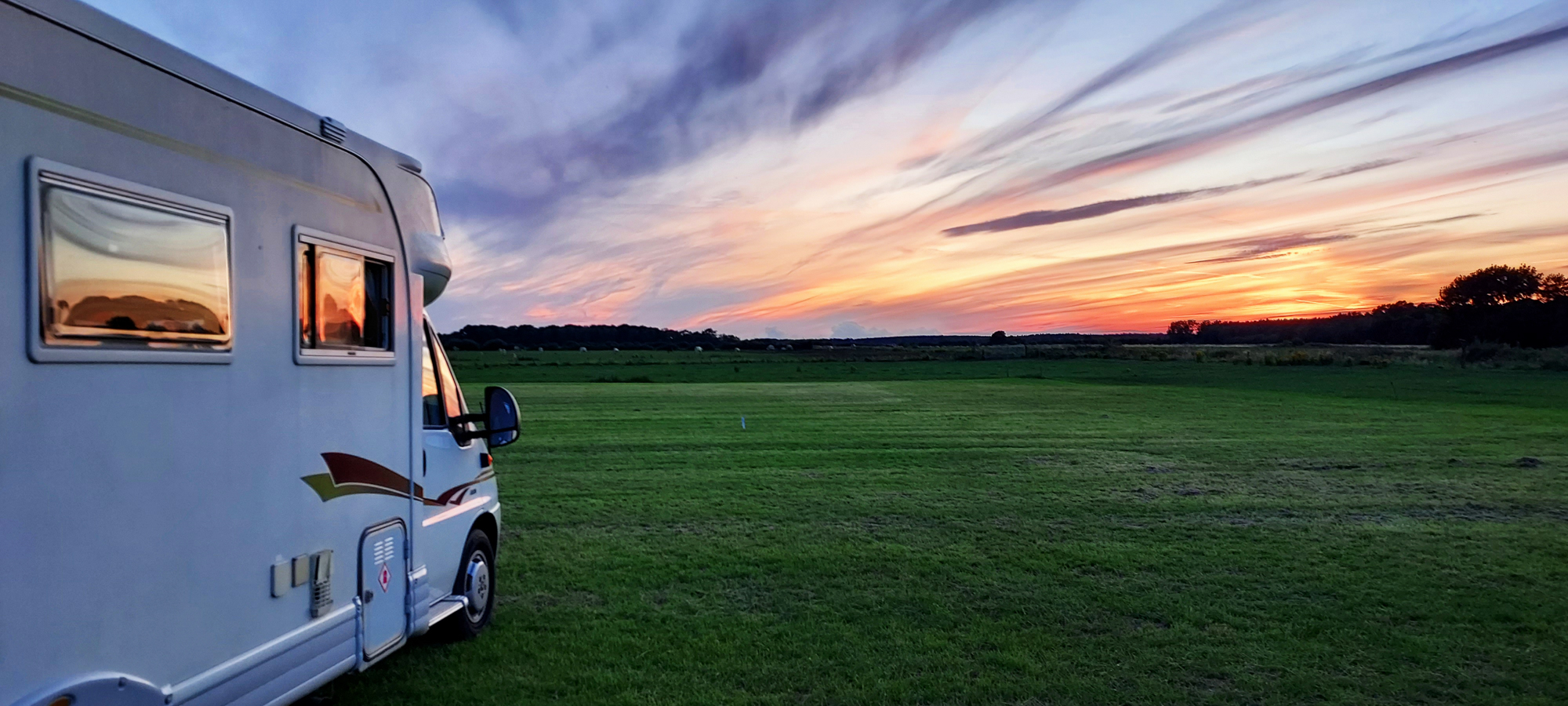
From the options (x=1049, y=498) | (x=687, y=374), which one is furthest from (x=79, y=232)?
(x=687, y=374)

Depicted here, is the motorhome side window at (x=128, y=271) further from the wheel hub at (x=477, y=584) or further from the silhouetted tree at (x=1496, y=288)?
the silhouetted tree at (x=1496, y=288)

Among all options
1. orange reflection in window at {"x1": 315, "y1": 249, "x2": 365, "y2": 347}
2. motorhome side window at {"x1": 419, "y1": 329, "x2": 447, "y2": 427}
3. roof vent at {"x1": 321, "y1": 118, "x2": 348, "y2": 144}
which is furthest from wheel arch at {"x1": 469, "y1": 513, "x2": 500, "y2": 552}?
roof vent at {"x1": 321, "y1": 118, "x2": 348, "y2": 144}

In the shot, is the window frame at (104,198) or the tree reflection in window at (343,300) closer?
the window frame at (104,198)

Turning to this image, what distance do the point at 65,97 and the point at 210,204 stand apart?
64 centimetres

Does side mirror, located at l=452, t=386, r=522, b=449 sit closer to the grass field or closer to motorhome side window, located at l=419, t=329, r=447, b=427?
motorhome side window, located at l=419, t=329, r=447, b=427

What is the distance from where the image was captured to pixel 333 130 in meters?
4.20

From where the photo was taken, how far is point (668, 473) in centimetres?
1306

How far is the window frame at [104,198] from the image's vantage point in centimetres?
260

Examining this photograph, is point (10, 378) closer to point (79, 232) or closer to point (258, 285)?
point (79, 232)

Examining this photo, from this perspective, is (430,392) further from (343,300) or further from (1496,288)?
(1496,288)

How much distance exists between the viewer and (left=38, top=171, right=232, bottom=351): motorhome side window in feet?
8.86

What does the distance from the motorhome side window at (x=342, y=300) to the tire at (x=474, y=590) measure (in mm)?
1823

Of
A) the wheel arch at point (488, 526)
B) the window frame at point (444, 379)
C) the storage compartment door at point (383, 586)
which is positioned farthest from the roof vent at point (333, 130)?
the wheel arch at point (488, 526)

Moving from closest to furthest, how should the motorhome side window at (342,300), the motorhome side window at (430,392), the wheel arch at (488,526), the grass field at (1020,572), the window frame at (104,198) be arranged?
the window frame at (104,198) → the motorhome side window at (342,300) → the grass field at (1020,572) → the motorhome side window at (430,392) → the wheel arch at (488,526)
